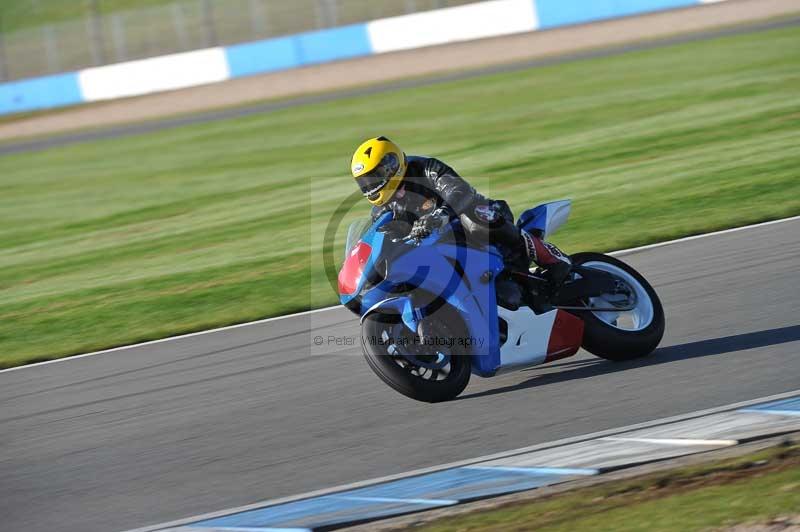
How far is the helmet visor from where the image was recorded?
581 centimetres

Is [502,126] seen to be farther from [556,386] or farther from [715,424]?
[715,424]

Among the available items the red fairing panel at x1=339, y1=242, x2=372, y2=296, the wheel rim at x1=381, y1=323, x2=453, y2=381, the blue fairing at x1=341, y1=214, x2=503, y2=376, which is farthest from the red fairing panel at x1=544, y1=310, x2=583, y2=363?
the red fairing panel at x1=339, y1=242, x2=372, y2=296

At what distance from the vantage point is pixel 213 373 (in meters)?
7.52

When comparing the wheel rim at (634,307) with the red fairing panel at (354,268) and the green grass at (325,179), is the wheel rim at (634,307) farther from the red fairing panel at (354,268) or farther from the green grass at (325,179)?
the green grass at (325,179)

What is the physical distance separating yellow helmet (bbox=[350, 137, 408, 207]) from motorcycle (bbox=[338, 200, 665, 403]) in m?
0.16

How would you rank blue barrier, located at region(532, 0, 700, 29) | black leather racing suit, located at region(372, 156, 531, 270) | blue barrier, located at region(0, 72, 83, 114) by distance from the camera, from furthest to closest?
1. blue barrier, located at region(0, 72, 83, 114)
2. blue barrier, located at region(532, 0, 700, 29)
3. black leather racing suit, located at region(372, 156, 531, 270)

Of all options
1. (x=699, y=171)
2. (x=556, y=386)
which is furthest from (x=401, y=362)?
(x=699, y=171)

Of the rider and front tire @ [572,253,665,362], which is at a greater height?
the rider

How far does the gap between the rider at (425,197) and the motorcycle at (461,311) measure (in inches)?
3.2

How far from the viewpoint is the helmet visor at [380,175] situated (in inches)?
229

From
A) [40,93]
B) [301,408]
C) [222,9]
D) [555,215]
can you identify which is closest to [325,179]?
[555,215]

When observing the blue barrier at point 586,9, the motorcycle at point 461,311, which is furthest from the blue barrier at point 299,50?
the motorcycle at point 461,311

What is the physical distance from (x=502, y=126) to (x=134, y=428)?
39.2 ft

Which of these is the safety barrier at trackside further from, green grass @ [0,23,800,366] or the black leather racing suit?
the black leather racing suit
